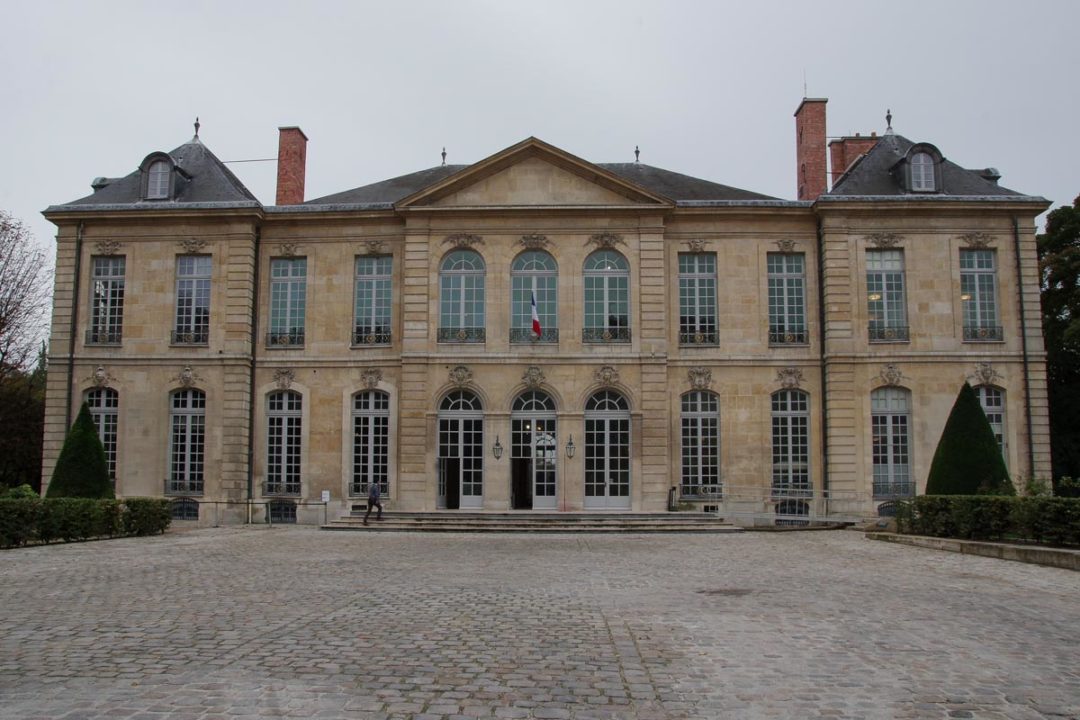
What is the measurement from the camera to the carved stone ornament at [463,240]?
75.0 ft

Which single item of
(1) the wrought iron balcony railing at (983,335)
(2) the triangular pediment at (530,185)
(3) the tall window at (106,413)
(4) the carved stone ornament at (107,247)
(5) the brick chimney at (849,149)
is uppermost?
(5) the brick chimney at (849,149)

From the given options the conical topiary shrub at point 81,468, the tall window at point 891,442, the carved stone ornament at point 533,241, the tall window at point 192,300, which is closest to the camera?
the conical topiary shrub at point 81,468

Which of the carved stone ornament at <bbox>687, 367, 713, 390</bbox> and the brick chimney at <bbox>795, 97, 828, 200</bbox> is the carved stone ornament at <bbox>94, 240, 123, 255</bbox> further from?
the brick chimney at <bbox>795, 97, 828, 200</bbox>

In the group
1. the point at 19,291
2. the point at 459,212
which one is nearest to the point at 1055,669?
the point at 459,212

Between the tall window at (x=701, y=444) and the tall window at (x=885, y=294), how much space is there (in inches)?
165

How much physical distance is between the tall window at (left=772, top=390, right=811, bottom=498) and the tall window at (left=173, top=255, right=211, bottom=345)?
14.0m

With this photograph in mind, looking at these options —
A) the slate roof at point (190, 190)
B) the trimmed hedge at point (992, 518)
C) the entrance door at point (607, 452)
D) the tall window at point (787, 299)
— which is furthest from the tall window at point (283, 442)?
the trimmed hedge at point (992, 518)

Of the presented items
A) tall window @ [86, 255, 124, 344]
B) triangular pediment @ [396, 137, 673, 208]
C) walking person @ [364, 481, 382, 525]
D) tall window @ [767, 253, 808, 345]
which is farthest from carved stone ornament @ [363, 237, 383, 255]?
tall window @ [767, 253, 808, 345]

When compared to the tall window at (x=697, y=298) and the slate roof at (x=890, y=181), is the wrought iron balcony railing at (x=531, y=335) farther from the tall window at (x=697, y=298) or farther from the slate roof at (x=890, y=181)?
the slate roof at (x=890, y=181)

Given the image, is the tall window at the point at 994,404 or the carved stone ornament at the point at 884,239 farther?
the carved stone ornament at the point at 884,239

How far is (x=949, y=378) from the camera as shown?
2205cm

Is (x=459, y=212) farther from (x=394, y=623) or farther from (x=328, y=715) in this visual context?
(x=328, y=715)

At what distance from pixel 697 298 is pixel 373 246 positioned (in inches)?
318

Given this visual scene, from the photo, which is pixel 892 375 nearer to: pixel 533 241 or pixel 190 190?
pixel 533 241
